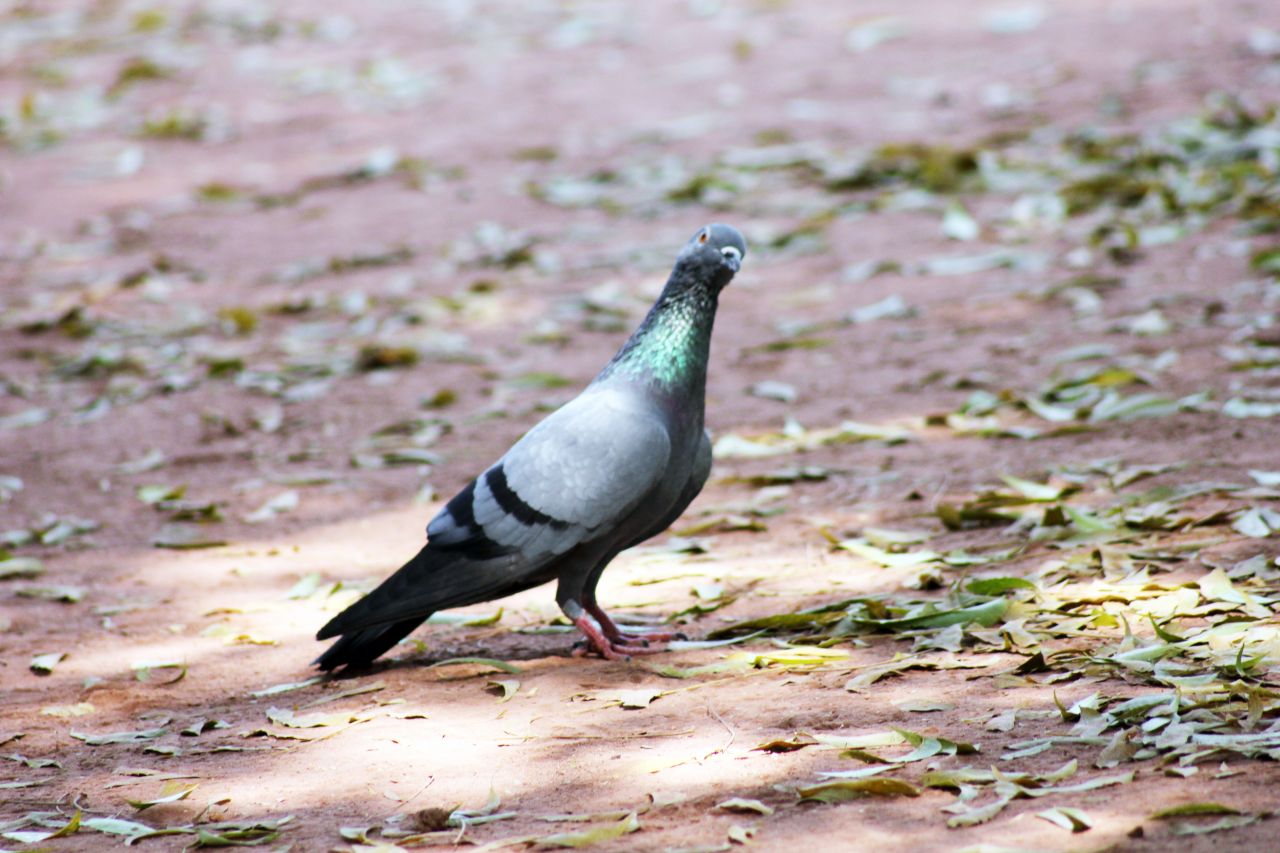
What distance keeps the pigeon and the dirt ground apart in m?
0.18

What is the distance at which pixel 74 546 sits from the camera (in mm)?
5711

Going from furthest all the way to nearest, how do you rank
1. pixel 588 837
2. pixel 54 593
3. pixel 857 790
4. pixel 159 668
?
1. pixel 54 593
2. pixel 159 668
3. pixel 857 790
4. pixel 588 837

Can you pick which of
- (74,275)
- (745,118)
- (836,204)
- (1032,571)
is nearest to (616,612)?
(1032,571)

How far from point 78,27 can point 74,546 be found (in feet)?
42.6

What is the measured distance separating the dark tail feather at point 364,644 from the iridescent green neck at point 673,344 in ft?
3.02

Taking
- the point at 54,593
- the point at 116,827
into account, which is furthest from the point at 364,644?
the point at 54,593

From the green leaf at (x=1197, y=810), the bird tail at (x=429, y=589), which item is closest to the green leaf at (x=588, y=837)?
the green leaf at (x=1197, y=810)

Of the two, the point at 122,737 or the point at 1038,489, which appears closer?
the point at 122,737

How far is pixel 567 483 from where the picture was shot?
4.00m

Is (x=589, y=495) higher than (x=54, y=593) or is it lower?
higher

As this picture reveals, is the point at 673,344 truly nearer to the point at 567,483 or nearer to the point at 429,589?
the point at 567,483

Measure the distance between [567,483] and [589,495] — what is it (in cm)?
7

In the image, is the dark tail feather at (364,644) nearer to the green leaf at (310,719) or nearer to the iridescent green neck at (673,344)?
the green leaf at (310,719)

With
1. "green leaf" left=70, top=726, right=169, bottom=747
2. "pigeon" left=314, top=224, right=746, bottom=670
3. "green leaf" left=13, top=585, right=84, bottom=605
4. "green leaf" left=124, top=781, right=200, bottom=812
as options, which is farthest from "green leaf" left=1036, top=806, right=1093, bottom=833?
"green leaf" left=13, top=585, right=84, bottom=605
